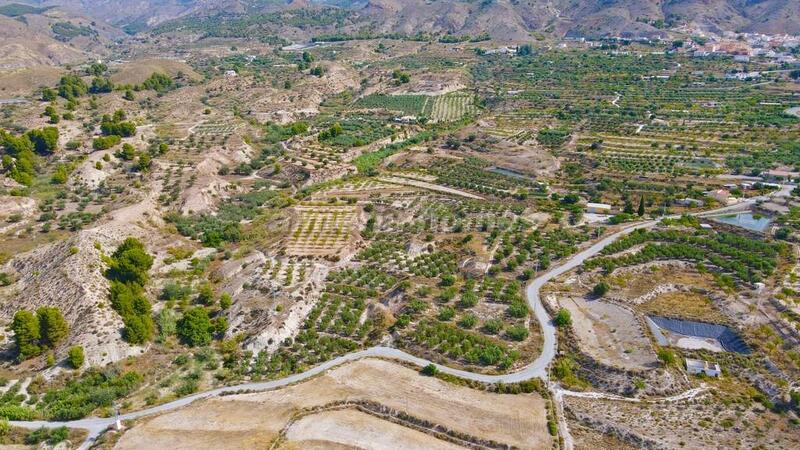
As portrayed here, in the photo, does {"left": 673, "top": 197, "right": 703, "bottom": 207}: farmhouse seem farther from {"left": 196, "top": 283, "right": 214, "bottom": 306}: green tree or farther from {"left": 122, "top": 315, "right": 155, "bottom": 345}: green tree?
{"left": 122, "top": 315, "right": 155, "bottom": 345}: green tree

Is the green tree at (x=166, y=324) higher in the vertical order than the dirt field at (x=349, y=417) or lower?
higher

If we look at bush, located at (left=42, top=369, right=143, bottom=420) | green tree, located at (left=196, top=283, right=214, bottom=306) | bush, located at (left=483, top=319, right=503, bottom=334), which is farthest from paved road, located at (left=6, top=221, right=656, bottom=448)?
green tree, located at (left=196, top=283, right=214, bottom=306)

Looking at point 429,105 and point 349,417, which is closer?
point 349,417

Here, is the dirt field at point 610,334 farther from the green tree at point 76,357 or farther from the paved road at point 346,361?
the green tree at point 76,357

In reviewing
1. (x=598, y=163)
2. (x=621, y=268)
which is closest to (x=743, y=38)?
(x=598, y=163)

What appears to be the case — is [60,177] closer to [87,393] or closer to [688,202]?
[87,393]

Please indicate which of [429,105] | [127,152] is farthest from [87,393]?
[429,105]

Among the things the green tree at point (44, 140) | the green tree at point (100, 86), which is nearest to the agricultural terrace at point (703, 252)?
the green tree at point (44, 140)
